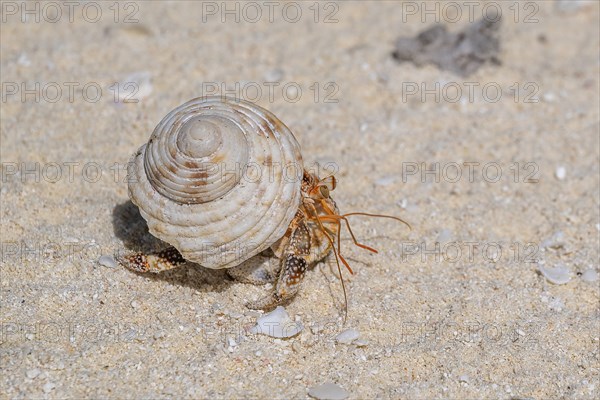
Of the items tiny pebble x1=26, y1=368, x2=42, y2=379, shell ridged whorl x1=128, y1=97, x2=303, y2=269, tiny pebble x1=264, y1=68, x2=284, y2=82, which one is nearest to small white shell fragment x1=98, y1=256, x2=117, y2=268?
shell ridged whorl x1=128, y1=97, x2=303, y2=269

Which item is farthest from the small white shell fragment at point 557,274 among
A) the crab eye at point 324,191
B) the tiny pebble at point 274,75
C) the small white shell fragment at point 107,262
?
the tiny pebble at point 274,75

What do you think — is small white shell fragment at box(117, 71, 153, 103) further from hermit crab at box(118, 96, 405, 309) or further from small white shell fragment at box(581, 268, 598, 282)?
small white shell fragment at box(581, 268, 598, 282)

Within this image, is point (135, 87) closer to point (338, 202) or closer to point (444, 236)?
point (338, 202)

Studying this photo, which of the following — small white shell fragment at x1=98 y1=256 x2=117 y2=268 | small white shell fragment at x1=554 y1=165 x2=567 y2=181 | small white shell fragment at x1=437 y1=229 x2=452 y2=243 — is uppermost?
small white shell fragment at x1=554 y1=165 x2=567 y2=181

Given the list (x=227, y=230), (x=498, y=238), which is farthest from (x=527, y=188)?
(x=227, y=230)

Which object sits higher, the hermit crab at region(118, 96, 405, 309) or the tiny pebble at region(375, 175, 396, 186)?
the hermit crab at region(118, 96, 405, 309)

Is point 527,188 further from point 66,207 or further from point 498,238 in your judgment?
point 66,207
